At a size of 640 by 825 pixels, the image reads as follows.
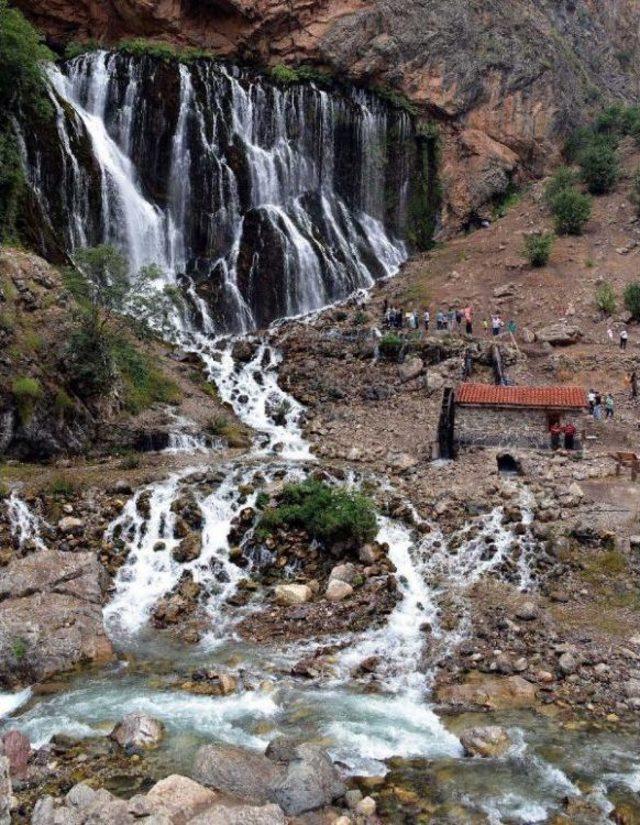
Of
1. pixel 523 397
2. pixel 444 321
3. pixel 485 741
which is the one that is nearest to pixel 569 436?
pixel 523 397

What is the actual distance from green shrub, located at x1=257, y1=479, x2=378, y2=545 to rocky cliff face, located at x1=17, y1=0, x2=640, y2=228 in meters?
30.6

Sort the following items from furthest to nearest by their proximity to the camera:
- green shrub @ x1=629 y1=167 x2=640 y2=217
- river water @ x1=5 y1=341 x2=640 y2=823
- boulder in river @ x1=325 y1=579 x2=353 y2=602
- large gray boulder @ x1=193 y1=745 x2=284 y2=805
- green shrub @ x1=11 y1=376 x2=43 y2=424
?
green shrub @ x1=629 y1=167 x2=640 y2=217 < green shrub @ x1=11 y1=376 x2=43 y2=424 < boulder in river @ x1=325 y1=579 x2=353 y2=602 < river water @ x1=5 y1=341 x2=640 y2=823 < large gray boulder @ x1=193 y1=745 x2=284 y2=805

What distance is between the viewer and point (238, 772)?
8.71 m

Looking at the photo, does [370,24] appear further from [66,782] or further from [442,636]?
[66,782]

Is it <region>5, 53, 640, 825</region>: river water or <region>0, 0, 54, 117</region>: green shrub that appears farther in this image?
<region>0, 0, 54, 117</region>: green shrub

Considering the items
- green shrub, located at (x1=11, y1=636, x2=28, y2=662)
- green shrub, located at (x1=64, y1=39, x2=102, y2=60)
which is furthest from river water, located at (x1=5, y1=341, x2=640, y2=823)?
green shrub, located at (x1=64, y1=39, x2=102, y2=60)

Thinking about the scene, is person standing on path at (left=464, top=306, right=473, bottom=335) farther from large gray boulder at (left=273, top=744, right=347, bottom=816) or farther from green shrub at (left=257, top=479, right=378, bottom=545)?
large gray boulder at (left=273, top=744, right=347, bottom=816)

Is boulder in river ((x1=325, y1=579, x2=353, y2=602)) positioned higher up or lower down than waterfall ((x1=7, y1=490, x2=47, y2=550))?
lower down

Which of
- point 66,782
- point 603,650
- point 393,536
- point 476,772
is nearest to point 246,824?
point 66,782

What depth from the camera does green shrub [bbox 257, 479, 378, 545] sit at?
1633 cm

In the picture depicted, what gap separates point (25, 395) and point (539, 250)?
25922 millimetres

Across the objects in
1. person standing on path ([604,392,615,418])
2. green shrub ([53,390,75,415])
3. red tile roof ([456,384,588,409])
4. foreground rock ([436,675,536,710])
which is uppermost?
green shrub ([53,390,75,415])

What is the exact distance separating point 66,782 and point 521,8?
180 ft

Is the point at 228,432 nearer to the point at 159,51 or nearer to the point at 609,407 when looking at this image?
the point at 609,407
